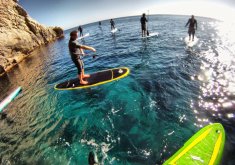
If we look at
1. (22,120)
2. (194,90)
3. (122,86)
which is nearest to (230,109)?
(194,90)

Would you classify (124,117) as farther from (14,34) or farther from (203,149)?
(14,34)

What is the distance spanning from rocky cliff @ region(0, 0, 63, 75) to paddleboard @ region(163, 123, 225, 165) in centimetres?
2250

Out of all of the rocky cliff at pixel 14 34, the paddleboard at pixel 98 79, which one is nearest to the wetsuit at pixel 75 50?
the paddleboard at pixel 98 79

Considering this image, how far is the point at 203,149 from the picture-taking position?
4.48 m

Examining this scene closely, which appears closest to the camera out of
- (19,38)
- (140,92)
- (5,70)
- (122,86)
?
(140,92)

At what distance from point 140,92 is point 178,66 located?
15.7 ft

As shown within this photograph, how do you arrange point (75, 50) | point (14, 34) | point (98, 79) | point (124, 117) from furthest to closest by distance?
point (14, 34) → point (98, 79) → point (75, 50) → point (124, 117)

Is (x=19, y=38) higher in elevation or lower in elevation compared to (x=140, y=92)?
higher

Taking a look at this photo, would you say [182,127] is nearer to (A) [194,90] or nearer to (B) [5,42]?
(A) [194,90]

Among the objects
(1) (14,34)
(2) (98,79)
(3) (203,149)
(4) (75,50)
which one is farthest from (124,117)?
(1) (14,34)

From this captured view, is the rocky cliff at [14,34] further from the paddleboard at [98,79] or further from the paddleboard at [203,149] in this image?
the paddleboard at [203,149]

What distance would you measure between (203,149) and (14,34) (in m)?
29.4

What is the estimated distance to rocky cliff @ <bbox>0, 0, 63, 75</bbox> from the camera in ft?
71.0

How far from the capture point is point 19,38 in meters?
26.4
